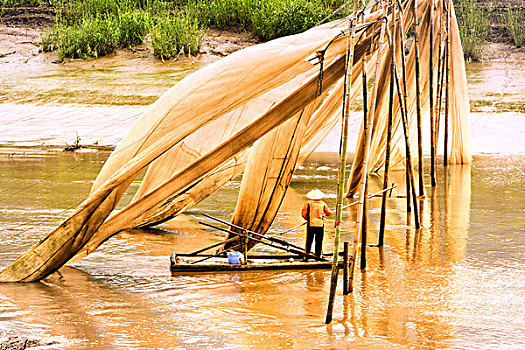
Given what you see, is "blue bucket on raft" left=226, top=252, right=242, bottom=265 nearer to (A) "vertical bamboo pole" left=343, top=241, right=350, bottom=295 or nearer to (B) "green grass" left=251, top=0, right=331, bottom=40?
(A) "vertical bamboo pole" left=343, top=241, right=350, bottom=295

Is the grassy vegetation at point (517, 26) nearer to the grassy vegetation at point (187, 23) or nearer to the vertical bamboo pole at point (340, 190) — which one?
the grassy vegetation at point (187, 23)

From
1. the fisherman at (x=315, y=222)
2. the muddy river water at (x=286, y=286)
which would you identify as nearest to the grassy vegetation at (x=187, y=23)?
the muddy river water at (x=286, y=286)

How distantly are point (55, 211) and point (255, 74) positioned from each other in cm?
474

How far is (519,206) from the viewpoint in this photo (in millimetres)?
11047

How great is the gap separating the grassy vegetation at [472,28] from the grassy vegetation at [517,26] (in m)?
0.76

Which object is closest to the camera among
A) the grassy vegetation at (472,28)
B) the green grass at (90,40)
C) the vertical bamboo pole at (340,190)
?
the vertical bamboo pole at (340,190)

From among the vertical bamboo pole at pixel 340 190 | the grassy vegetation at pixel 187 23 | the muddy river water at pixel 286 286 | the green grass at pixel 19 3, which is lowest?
the muddy river water at pixel 286 286

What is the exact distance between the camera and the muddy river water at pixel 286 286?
524 centimetres

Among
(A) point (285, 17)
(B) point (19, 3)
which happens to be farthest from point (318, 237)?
(B) point (19, 3)

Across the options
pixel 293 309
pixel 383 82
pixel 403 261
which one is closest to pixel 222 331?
pixel 293 309

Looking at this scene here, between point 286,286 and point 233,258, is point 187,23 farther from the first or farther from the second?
point 286,286

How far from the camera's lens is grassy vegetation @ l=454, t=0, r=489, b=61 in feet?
80.0

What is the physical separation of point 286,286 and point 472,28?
808 inches

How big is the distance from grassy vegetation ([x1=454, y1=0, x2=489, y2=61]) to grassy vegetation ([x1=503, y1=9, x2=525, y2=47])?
757mm
